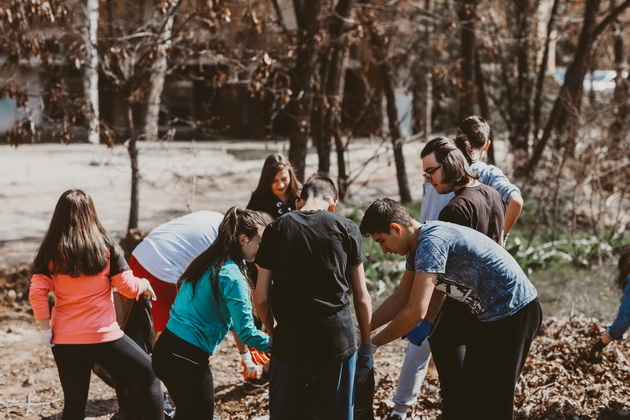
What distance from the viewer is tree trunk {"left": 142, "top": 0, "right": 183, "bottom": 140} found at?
28.0ft

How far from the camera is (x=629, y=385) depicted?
16.8 feet

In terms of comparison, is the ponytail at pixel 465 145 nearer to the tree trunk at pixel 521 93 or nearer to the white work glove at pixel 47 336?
the white work glove at pixel 47 336

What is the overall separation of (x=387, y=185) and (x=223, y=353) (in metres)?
11.1

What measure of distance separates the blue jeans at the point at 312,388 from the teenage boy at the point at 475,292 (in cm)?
29

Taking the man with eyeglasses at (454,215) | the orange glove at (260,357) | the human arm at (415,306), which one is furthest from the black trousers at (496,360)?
the orange glove at (260,357)

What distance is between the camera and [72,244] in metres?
3.87

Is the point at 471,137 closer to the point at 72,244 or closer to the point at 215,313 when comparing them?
the point at 215,313

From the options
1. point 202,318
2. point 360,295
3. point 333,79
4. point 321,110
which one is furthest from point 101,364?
point 333,79

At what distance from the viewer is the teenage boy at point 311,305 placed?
3.44 metres

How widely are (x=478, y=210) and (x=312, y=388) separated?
136cm

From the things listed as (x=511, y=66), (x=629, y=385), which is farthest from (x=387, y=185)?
(x=629, y=385)

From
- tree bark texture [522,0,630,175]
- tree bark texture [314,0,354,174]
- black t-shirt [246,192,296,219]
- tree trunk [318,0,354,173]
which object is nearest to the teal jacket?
black t-shirt [246,192,296,219]

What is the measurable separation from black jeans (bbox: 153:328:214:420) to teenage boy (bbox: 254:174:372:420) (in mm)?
396

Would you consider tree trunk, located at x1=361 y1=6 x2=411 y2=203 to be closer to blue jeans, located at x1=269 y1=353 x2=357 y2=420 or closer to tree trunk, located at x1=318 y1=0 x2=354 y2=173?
tree trunk, located at x1=318 y1=0 x2=354 y2=173
